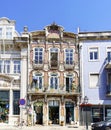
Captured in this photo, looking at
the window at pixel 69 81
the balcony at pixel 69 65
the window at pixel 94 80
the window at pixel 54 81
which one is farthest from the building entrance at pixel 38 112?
the window at pixel 94 80

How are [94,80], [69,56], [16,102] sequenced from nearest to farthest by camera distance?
1. [16,102]
2. [94,80]
3. [69,56]

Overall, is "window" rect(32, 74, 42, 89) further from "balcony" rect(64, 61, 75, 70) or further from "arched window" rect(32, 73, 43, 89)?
"balcony" rect(64, 61, 75, 70)

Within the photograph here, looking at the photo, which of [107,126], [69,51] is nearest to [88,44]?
[69,51]

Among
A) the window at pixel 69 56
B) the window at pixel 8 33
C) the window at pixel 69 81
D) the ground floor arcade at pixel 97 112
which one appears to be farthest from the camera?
the window at pixel 8 33

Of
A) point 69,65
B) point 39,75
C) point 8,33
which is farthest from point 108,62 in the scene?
point 8,33

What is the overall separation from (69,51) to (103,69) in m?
4.65

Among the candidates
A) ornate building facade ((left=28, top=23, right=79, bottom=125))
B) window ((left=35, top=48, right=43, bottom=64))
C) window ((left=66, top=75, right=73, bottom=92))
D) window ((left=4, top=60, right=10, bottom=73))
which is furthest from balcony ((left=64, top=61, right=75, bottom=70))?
window ((left=4, top=60, right=10, bottom=73))

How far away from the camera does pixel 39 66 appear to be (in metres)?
39.2

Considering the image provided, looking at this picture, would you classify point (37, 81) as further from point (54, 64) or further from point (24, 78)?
point (54, 64)

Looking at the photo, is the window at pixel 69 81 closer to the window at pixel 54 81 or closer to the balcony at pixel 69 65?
the balcony at pixel 69 65

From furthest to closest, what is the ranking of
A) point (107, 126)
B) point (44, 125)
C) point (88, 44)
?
1. point (88, 44)
2. point (44, 125)
3. point (107, 126)

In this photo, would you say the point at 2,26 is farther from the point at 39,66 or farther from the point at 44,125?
the point at 44,125

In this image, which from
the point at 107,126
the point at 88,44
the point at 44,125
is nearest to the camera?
the point at 107,126

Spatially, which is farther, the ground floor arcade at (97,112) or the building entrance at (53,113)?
the building entrance at (53,113)
